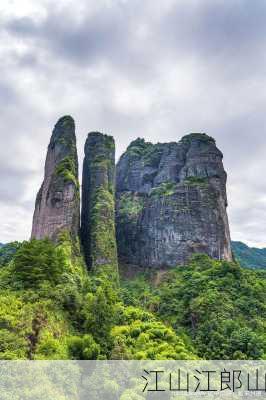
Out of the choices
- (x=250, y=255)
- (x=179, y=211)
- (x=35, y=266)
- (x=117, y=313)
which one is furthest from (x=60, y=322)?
(x=250, y=255)

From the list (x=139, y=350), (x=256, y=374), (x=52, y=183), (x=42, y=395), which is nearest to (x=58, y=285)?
(x=139, y=350)

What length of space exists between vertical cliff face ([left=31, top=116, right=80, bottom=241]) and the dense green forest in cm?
399

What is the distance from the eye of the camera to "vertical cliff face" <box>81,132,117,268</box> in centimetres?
5547

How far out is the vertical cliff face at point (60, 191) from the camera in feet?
168

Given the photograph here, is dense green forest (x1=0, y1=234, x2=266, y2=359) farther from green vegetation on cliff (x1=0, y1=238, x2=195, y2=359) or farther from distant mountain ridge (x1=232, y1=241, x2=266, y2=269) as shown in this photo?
distant mountain ridge (x1=232, y1=241, x2=266, y2=269)

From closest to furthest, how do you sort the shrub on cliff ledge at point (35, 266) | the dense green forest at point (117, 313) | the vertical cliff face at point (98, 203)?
the dense green forest at point (117, 313)
the shrub on cliff ledge at point (35, 266)
the vertical cliff face at point (98, 203)

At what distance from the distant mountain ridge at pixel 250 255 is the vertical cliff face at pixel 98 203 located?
48.6 meters

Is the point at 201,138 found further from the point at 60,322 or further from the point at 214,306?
the point at 60,322

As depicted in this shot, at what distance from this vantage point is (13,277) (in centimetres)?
2934

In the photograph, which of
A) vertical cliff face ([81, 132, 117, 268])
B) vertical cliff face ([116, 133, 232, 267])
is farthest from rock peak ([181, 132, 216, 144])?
vertical cliff face ([81, 132, 117, 268])

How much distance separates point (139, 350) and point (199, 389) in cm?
651

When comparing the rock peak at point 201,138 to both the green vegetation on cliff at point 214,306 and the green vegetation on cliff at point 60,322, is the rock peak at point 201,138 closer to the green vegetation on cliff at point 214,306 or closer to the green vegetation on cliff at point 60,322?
the green vegetation on cliff at point 214,306

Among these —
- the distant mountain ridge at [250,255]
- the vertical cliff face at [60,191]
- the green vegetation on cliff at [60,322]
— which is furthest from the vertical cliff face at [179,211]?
the distant mountain ridge at [250,255]

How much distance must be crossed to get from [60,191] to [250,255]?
7564 cm
